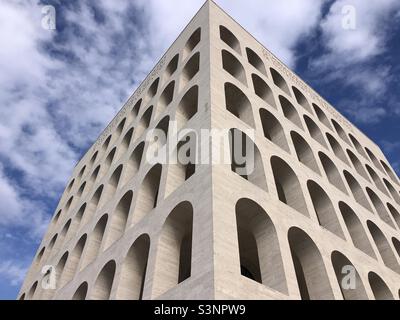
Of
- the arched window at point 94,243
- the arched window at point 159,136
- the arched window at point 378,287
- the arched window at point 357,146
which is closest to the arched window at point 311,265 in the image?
the arched window at point 378,287

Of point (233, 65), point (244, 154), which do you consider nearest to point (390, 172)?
point (233, 65)

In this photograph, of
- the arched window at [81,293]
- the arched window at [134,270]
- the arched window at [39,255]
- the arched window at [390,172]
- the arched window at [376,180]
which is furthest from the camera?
the arched window at [390,172]

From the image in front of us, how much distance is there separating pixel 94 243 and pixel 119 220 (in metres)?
2.11

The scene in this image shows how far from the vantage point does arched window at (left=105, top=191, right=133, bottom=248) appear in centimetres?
1509

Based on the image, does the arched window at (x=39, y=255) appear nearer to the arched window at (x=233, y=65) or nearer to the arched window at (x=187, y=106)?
the arched window at (x=187, y=106)

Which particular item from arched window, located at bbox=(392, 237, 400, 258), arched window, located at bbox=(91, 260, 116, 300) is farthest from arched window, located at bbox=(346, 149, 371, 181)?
arched window, located at bbox=(91, 260, 116, 300)

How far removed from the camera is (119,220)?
15.8m

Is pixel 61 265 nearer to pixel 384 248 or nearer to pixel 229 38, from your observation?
pixel 229 38

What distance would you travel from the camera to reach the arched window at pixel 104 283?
13.3 meters

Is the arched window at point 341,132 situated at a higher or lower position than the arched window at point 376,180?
higher

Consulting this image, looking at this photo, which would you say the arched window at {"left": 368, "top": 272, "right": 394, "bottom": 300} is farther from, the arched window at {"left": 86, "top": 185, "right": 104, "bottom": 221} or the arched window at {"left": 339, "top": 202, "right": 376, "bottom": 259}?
the arched window at {"left": 86, "top": 185, "right": 104, "bottom": 221}

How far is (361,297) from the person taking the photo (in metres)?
12.3

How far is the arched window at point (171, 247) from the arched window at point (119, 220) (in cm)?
461
